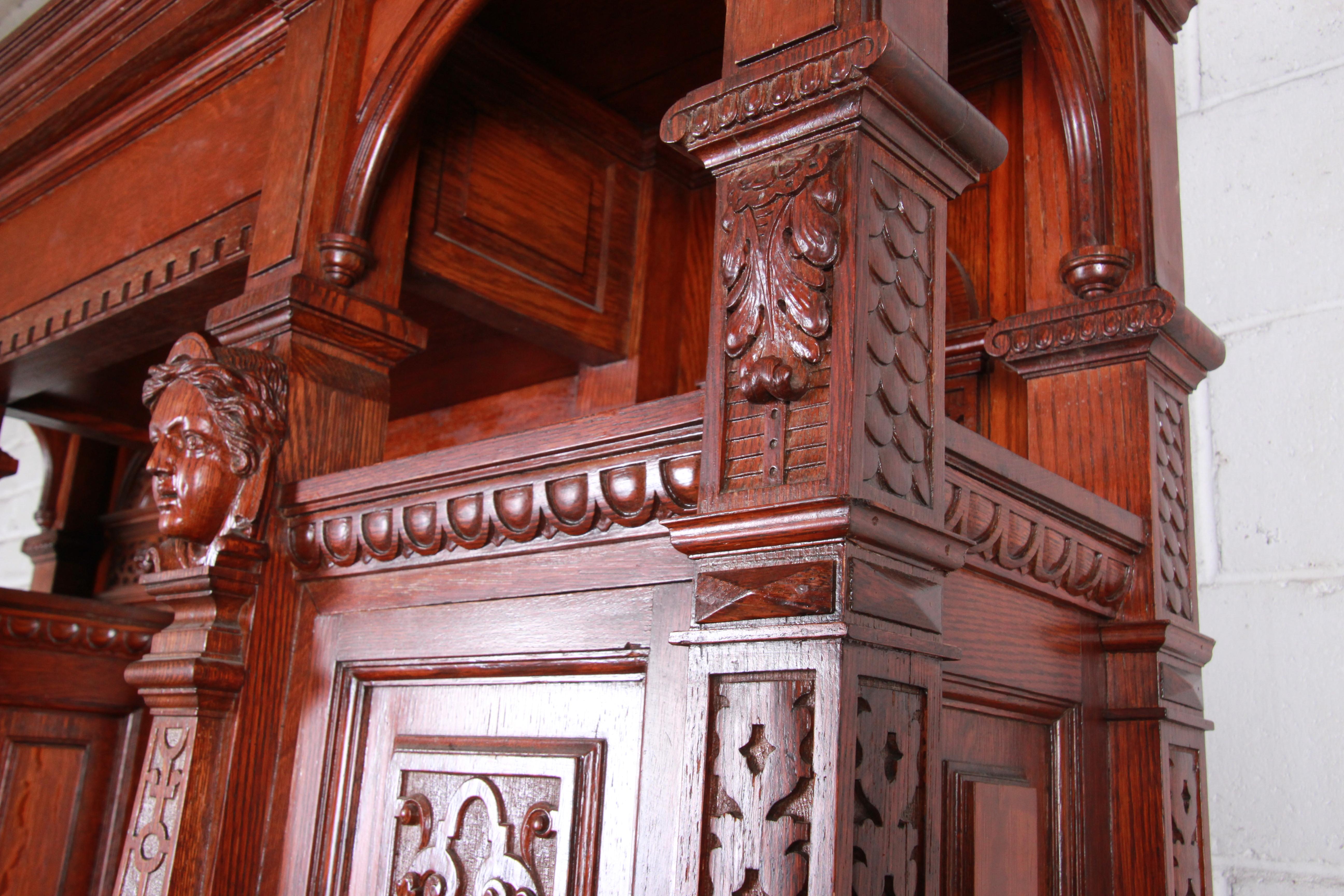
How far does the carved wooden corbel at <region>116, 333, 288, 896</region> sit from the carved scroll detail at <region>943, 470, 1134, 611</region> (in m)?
0.70

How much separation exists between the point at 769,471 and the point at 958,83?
2.90ft

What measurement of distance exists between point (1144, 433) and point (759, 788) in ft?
1.97

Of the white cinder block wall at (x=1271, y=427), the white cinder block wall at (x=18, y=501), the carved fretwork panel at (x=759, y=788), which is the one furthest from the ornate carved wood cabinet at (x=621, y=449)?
the white cinder block wall at (x=18, y=501)

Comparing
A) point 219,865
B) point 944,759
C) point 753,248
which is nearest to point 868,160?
point 753,248

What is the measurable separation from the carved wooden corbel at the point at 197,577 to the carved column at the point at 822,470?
23.5 inches

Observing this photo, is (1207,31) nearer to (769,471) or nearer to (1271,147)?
(1271,147)

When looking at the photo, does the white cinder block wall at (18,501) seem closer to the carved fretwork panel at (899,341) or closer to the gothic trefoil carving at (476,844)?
the gothic trefoil carving at (476,844)

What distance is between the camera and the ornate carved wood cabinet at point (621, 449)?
2.29ft

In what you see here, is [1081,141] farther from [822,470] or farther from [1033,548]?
[822,470]

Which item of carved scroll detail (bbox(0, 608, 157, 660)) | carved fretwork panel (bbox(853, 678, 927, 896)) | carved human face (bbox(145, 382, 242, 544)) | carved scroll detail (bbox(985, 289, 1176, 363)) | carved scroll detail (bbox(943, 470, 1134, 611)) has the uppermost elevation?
carved scroll detail (bbox(985, 289, 1176, 363))

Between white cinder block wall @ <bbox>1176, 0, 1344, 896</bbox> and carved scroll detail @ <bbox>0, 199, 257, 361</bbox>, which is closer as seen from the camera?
white cinder block wall @ <bbox>1176, 0, 1344, 896</bbox>

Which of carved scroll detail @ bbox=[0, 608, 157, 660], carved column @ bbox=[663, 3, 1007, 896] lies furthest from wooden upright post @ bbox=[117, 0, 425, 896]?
carved column @ bbox=[663, 3, 1007, 896]

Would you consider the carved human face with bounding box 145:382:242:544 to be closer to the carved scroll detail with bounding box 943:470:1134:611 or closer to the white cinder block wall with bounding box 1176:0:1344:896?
the carved scroll detail with bounding box 943:470:1134:611

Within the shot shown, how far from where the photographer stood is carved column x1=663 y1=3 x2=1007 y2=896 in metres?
0.64
